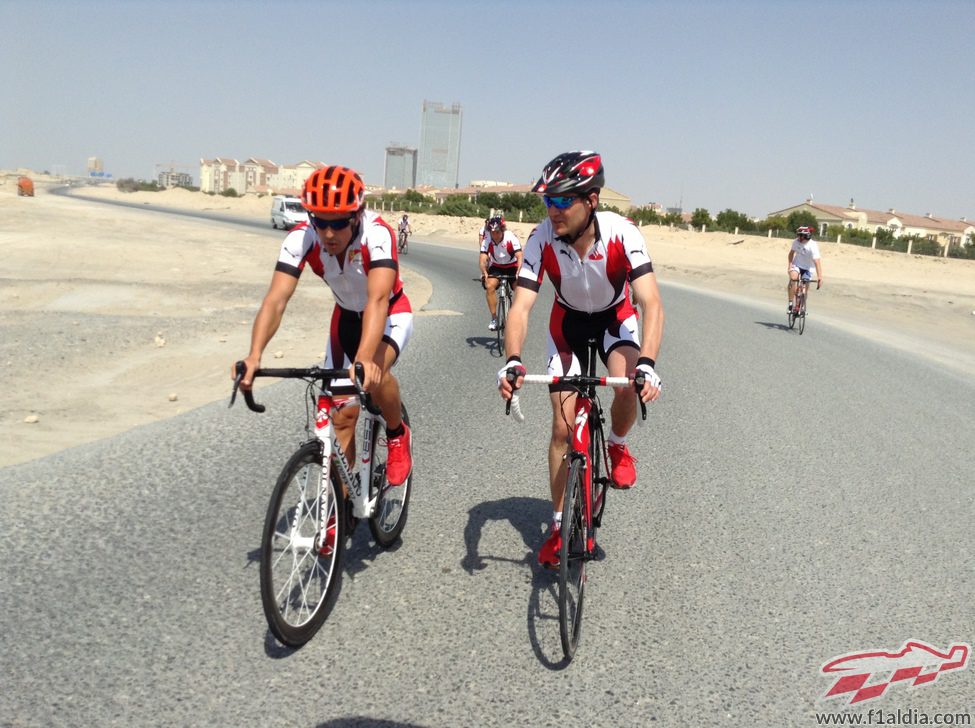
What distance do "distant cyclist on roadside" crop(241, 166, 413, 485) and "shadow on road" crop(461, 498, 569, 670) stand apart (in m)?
0.60

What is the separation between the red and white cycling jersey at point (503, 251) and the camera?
12.3 m

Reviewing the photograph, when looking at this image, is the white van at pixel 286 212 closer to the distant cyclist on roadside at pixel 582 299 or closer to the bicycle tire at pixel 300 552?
the distant cyclist on roadside at pixel 582 299

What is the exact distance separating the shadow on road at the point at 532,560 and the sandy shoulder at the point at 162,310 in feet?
11.6

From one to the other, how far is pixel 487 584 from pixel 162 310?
12.4 meters

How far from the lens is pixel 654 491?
5793 mm

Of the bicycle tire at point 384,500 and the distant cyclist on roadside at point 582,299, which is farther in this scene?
the bicycle tire at point 384,500

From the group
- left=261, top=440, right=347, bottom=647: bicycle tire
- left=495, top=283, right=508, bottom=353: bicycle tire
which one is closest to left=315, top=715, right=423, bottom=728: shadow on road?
left=261, top=440, right=347, bottom=647: bicycle tire

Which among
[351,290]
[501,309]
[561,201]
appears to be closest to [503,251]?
[501,309]

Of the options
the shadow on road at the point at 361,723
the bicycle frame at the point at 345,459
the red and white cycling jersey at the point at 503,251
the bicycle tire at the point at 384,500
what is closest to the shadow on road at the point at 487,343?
the red and white cycling jersey at the point at 503,251

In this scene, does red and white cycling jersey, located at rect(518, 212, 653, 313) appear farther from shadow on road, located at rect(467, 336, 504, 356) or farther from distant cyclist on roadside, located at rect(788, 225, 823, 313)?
distant cyclist on roadside, located at rect(788, 225, 823, 313)

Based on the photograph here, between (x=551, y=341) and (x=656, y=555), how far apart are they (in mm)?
1336

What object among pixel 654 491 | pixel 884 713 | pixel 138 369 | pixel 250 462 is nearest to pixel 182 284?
pixel 138 369

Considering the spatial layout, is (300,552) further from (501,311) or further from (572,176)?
(501,311)

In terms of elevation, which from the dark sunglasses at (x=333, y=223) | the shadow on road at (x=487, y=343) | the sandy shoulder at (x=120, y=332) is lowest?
the sandy shoulder at (x=120, y=332)
